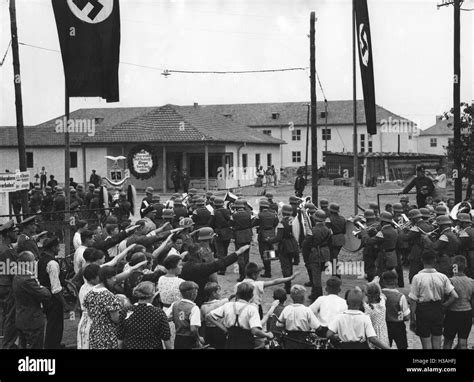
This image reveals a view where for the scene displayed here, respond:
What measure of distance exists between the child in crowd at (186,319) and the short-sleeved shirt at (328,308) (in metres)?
1.38

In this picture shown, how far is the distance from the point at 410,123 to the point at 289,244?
51.7 metres

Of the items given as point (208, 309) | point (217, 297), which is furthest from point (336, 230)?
point (208, 309)

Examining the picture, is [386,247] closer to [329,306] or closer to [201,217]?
[201,217]

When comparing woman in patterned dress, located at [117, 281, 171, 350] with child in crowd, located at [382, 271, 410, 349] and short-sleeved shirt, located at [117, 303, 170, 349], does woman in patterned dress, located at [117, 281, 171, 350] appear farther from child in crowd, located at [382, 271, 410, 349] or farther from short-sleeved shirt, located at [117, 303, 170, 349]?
child in crowd, located at [382, 271, 410, 349]

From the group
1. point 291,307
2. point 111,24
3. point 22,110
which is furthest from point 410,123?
point 291,307

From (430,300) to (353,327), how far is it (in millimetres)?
2056

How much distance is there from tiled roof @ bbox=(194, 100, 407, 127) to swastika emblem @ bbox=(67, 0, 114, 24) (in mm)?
53910

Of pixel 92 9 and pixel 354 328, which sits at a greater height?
pixel 92 9

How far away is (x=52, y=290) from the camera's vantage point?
29.5 ft

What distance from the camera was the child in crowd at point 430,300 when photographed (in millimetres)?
8852

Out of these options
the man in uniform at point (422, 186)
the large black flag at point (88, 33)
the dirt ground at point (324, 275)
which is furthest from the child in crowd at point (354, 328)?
the man in uniform at point (422, 186)

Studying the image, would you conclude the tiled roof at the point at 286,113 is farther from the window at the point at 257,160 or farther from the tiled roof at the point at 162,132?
the window at the point at 257,160
